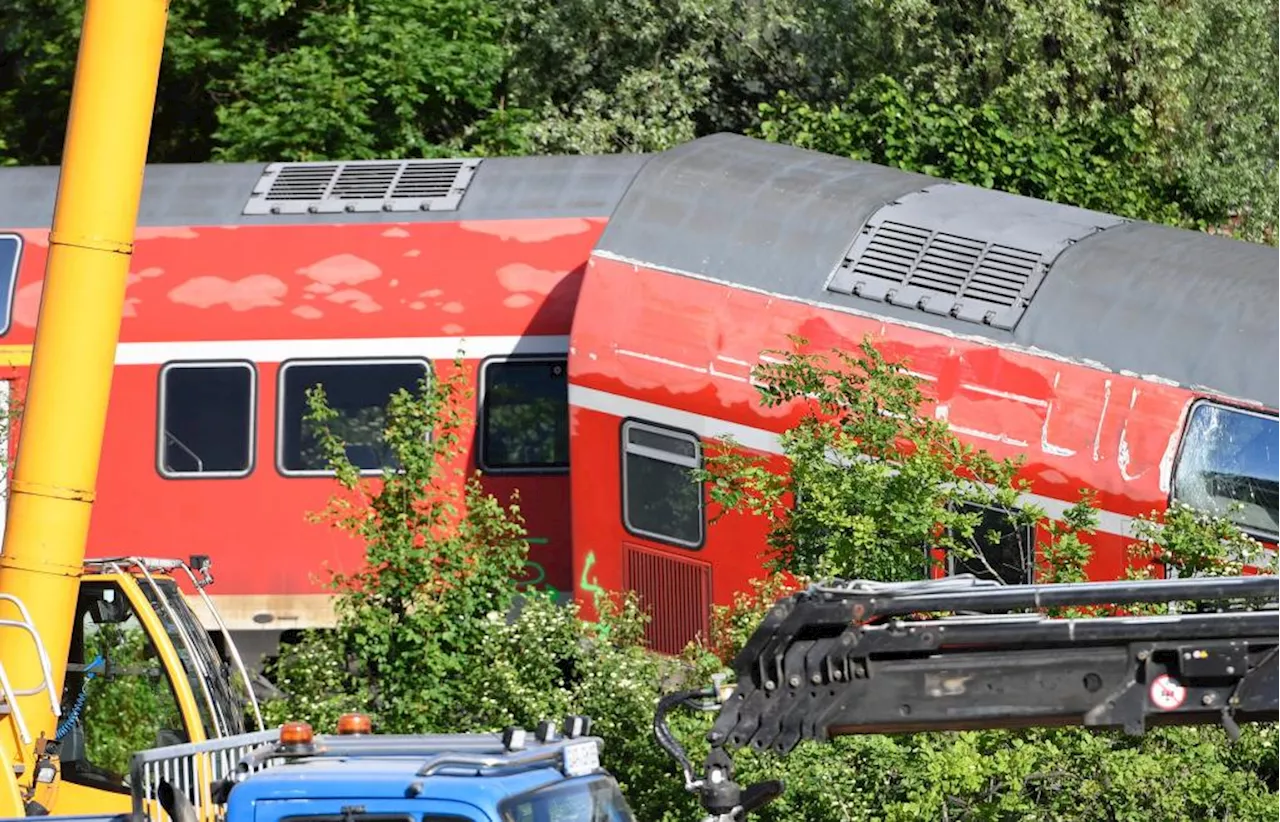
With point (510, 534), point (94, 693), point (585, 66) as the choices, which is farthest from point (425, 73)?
point (94, 693)

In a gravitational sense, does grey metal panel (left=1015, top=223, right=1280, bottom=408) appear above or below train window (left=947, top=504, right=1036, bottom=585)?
above

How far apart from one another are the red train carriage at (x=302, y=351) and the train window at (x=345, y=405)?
0.02 meters

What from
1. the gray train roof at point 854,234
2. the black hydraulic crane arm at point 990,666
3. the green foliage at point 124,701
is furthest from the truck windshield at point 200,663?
the gray train roof at point 854,234

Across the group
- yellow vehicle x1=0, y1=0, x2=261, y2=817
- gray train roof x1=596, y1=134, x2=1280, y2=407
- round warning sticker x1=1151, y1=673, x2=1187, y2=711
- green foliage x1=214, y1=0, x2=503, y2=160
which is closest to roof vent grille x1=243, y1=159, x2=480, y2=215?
gray train roof x1=596, y1=134, x2=1280, y2=407

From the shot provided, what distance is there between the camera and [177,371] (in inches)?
648

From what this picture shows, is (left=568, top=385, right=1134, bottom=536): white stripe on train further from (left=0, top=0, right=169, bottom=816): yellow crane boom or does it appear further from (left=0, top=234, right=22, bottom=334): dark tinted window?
(left=0, top=0, right=169, bottom=816): yellow crane boom

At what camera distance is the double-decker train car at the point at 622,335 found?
13367 millimetres

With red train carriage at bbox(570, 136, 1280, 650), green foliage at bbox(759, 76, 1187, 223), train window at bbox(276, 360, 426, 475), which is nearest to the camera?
red train carriage at bbox(570, 136, 1280, 650)

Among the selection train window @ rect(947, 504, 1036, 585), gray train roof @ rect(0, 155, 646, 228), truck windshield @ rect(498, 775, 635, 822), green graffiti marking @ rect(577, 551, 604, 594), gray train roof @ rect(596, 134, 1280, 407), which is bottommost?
green graffiti marking @ rect(577, 551, 604, 594)

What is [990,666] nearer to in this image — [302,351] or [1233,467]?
[1233,467]

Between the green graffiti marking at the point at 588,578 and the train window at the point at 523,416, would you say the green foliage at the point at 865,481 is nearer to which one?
the green graffiti marking at the point at 588,578

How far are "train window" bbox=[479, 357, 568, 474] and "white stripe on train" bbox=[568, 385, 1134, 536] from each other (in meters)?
0.97

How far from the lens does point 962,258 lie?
1452 centimetres

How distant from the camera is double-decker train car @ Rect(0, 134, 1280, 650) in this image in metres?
13.4
